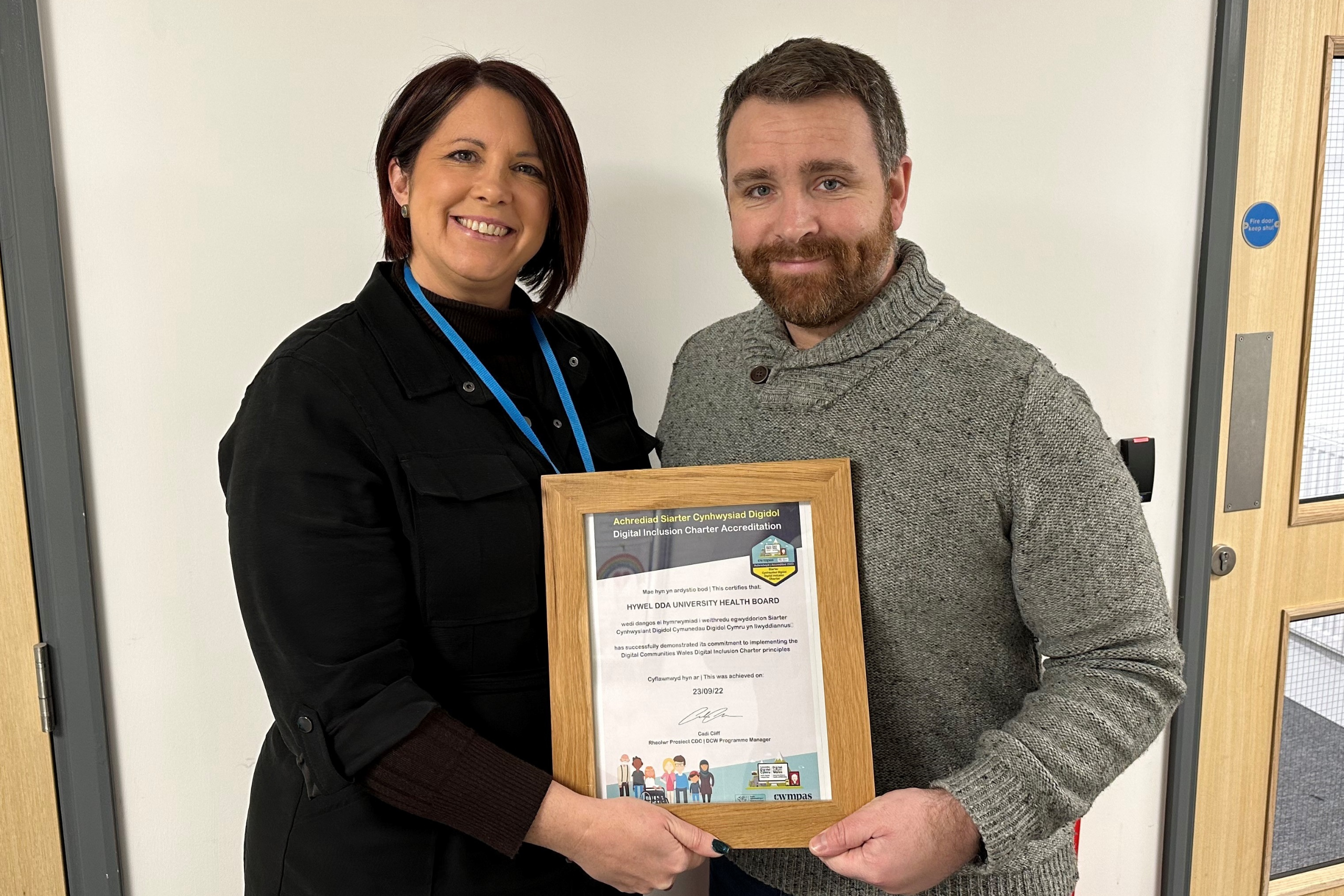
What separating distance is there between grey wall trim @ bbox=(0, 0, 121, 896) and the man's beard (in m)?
1.09

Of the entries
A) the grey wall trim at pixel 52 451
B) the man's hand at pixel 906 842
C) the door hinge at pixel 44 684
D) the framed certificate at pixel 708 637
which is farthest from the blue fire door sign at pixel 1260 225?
the door hinge at pixel 44 684

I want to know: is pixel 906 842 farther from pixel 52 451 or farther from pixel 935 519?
pixel 52 451

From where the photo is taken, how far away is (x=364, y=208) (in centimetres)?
170

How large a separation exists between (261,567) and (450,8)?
3.31 feet

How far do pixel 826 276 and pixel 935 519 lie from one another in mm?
353

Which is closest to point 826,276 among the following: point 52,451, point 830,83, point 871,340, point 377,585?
point 871,340

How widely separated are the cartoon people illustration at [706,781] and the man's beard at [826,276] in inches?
23.7

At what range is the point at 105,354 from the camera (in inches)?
62.8

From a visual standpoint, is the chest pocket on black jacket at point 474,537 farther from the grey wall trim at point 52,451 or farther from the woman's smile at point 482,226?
the grey wall trim at point 52,451

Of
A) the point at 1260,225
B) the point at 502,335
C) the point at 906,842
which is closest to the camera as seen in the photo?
the point at 906,842

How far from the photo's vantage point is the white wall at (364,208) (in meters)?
1.58

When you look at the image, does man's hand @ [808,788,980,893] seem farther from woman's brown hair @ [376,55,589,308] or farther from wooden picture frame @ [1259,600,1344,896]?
wooden picture frame @ [1259,600,1344,896]

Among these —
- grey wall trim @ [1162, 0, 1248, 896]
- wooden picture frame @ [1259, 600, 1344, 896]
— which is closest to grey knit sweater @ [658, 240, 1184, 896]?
grey wall trim @ [1162, 0, 1248, 896]
